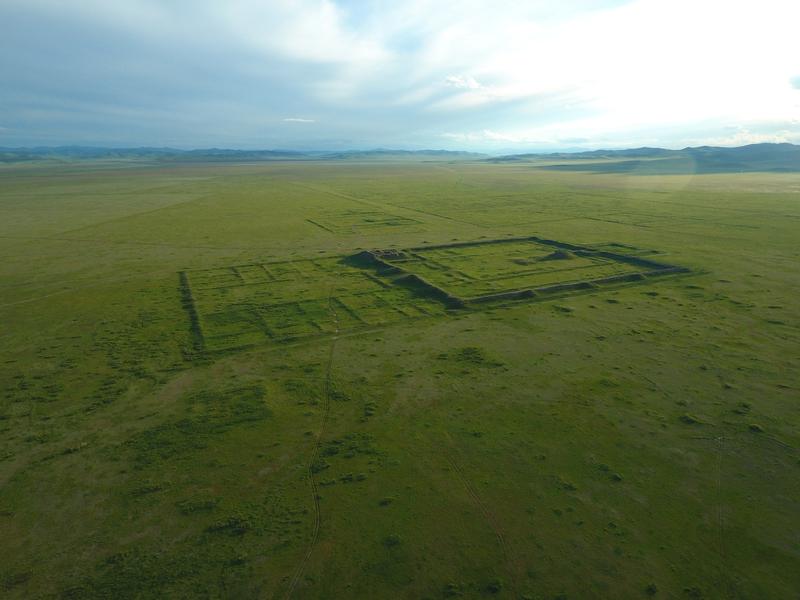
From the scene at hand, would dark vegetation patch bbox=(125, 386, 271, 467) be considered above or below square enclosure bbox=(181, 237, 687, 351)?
above

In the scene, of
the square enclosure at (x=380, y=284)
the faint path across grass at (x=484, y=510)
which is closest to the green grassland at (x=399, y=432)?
the faint path across grass at (x=484, y=510)

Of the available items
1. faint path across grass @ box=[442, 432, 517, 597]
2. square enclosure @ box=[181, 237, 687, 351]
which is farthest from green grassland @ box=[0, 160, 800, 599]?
square enclosure @ box=[181, 237, 687, 351]

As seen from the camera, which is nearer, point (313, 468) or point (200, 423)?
point (313, 468)

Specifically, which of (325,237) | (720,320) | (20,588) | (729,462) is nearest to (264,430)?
(20,588)

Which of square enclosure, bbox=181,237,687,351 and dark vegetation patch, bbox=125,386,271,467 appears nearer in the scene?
dark vegetation patch, bbox=125,386,271,467

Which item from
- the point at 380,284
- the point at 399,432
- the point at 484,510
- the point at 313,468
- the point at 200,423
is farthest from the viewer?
the point at 380,284

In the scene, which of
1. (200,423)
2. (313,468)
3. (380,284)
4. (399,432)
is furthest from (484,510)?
(380,284)

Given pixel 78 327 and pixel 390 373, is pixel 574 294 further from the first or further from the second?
pixel 78 327

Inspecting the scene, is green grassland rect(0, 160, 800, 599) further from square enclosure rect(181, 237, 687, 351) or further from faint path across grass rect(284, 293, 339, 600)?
square enclosure rect(181, 237, 687, 351)

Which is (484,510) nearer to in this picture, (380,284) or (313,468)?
(313,468)

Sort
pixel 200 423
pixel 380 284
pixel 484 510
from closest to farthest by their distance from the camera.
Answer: pixel 484 510 → pixel 200 423 → pixel 380 284
